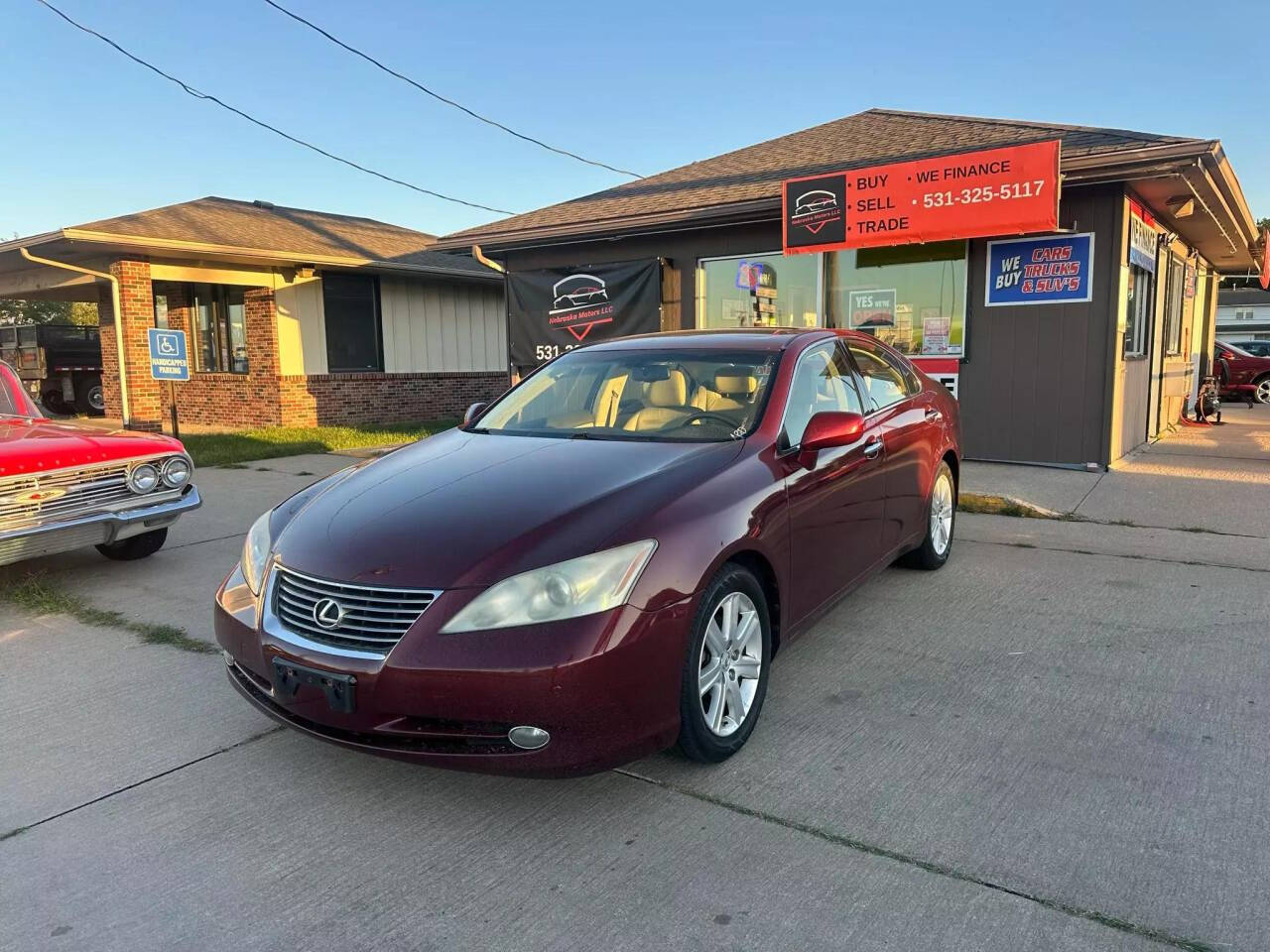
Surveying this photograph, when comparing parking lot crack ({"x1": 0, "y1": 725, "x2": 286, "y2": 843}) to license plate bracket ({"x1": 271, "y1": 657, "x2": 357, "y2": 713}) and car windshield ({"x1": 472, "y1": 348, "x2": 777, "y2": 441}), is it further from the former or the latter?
car windshield ({"x1": 472, "y1": 348, "x2": 777, "y2": 441})

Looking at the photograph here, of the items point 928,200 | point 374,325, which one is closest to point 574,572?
point 928,200

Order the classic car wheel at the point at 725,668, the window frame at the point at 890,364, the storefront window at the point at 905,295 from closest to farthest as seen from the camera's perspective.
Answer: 1. the classic car wheel at the point at 725,668
2. the window frame at the point at 890,364
3. the storefront window at the point at 905,295

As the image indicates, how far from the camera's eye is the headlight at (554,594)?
8.57 ft

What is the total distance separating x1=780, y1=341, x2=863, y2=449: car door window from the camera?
3836 millimetres

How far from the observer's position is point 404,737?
2688mm

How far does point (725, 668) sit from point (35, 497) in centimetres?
425

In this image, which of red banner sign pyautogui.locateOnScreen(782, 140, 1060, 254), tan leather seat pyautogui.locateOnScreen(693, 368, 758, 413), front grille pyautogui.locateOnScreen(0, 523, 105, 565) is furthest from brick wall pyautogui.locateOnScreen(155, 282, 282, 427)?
tan leather seat pyautogui.locateOnScreen(693, 368, 758, 413)

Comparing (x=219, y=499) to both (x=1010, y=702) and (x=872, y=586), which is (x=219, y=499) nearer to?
(x=872, y=586)

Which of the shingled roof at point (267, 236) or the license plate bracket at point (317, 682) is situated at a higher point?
the shingled roof at point (267, 236)

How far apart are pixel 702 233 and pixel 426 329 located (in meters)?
8.13

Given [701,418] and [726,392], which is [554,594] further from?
[726,392]

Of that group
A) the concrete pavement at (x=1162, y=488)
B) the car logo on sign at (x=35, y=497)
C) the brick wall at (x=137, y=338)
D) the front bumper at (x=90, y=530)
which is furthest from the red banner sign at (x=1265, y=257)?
the brick wall at (x=137, y=338)

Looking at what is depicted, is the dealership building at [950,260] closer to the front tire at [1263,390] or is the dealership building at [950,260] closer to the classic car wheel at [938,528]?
the classic car wheel at [938,528]

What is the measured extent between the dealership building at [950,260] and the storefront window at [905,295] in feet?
0.07
